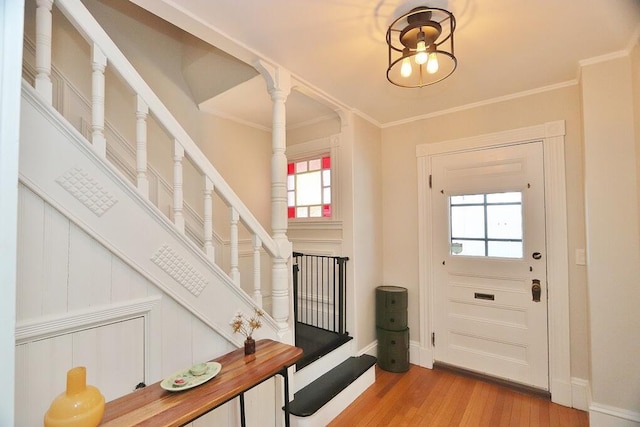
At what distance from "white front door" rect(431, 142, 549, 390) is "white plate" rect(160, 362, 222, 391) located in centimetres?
237

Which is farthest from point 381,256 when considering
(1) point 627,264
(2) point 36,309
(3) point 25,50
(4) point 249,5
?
(3) point 25,50

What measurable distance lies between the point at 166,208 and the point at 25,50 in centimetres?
131

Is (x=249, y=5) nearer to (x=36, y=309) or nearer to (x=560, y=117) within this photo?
(x=36, y=309)

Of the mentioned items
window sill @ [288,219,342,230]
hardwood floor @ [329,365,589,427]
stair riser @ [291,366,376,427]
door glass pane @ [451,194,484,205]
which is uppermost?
door glass pane @ [451,194,484,205]

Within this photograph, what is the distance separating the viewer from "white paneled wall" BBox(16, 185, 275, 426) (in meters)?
1.14

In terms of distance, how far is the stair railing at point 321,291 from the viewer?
9.78ft

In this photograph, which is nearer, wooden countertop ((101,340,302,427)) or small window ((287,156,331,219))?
wooden countertop ((101,340,302,427))

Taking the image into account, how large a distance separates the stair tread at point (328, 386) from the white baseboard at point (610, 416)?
160 centimetres

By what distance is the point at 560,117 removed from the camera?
252 centimetres

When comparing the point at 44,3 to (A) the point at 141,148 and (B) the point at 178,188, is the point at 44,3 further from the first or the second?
(B) the point at 178,188

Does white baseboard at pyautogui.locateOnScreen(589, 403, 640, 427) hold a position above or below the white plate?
below

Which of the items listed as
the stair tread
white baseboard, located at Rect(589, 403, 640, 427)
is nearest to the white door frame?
white baseboard, located at Rect(589, 403, 640, 427)

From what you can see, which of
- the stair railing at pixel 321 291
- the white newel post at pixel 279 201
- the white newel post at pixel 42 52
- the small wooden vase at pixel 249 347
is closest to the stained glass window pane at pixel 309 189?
the stair railing at pixel 321 291

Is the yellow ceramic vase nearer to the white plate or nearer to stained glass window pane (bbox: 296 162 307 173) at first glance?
the white plate
